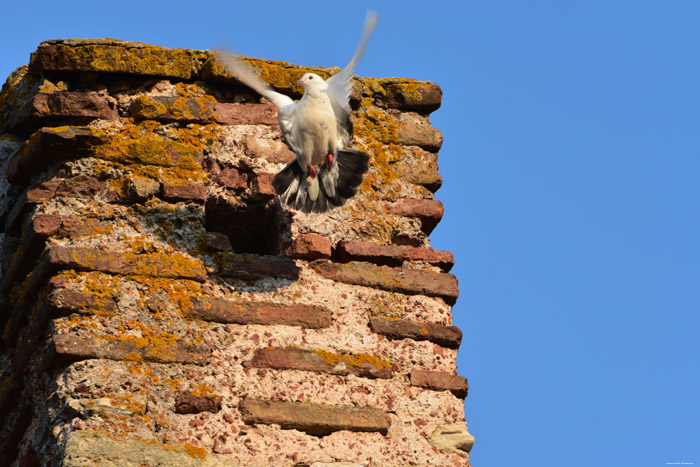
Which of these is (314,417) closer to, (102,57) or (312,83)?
(312,83)

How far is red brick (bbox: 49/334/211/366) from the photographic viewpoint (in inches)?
145

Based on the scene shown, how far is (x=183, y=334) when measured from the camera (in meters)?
3.88

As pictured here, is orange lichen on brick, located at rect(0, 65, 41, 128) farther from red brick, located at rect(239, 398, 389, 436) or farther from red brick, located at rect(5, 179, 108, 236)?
red brick, located at rect(239, 398, 389, 436)

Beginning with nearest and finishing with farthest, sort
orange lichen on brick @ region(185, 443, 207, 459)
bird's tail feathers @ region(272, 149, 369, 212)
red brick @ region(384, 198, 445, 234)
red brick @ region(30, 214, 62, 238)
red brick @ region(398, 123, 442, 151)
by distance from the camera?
1. orange lichen on brick @ region(185, 443, 207, 459)
2. red brick @ region(30, 214, 62, 238)
3. bird's tail feathers @ region(272, 149, 369, 212)
4. red brick @ region(384, 198, 445, 234)
5. red brick @ region(398, 123, 442, 151)

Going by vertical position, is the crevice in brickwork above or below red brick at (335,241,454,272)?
above

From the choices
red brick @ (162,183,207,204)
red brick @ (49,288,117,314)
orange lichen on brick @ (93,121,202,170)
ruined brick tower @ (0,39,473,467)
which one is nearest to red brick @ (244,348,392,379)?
ruined brick tower @ (0,39,473,467)

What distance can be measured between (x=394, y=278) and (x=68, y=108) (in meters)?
1.52

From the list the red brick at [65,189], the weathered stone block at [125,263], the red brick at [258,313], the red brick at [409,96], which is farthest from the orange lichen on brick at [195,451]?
the red brick at [409,96]

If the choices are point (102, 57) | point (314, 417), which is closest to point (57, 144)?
point (102, 57)

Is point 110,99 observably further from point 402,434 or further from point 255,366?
point 402,434

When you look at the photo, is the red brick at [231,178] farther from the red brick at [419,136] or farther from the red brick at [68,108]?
the red brick at [419,136]

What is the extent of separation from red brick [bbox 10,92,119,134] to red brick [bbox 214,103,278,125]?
460mm

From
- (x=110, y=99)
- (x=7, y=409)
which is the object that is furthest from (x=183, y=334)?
(x=110, y=99)

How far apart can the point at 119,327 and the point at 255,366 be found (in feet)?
1.72
